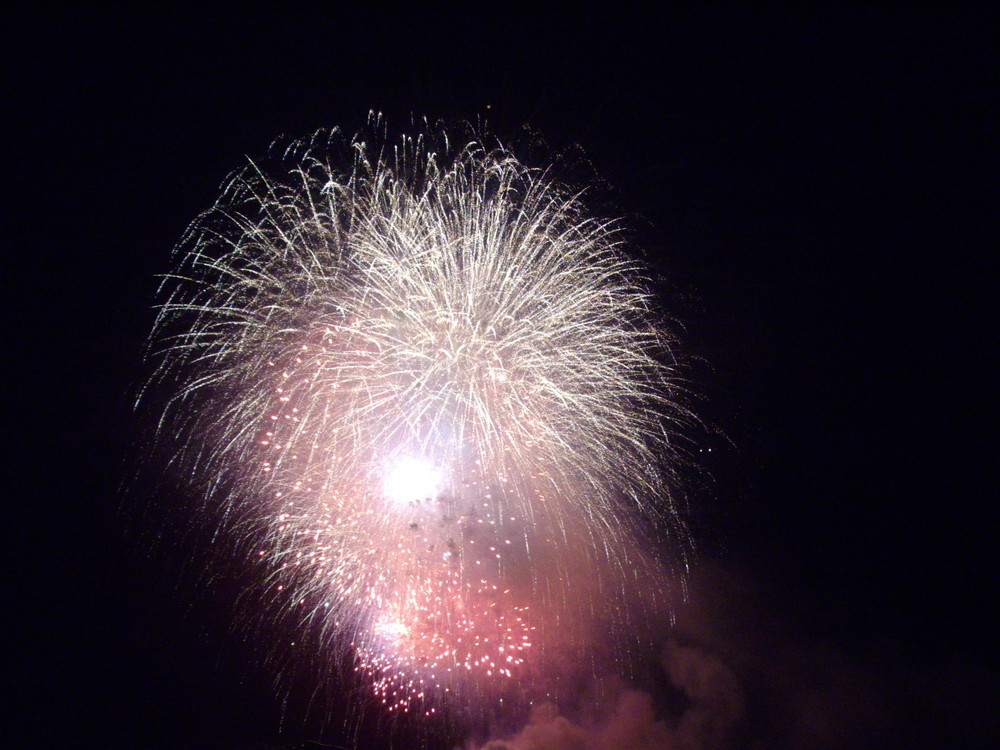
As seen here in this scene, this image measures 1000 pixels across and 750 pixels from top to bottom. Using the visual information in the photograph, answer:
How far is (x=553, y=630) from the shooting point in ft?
53.4

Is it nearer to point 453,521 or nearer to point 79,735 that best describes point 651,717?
point 453,521

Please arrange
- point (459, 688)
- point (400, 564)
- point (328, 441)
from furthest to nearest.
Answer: point (459, 688) < point (400, 564) < point (328, 441)

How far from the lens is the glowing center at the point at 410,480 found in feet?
28.9

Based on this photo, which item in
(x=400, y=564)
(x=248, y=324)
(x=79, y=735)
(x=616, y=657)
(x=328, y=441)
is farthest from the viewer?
(x=616, y=657)

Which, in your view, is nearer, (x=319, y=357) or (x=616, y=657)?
(x=319, y=357)

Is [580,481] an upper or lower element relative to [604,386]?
lower

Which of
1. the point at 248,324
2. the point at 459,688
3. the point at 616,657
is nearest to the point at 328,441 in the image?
the point at 248,324

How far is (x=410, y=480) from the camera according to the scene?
8.88 meters

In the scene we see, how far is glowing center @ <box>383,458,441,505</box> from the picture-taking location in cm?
880

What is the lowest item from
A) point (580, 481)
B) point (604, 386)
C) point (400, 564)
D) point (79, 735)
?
point (79, 735)

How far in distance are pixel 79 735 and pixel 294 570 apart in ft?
31.0

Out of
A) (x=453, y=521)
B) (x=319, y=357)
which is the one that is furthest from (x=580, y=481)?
(x=319, y=357)

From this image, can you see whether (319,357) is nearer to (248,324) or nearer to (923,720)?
(248,324)

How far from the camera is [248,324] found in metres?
8.19
